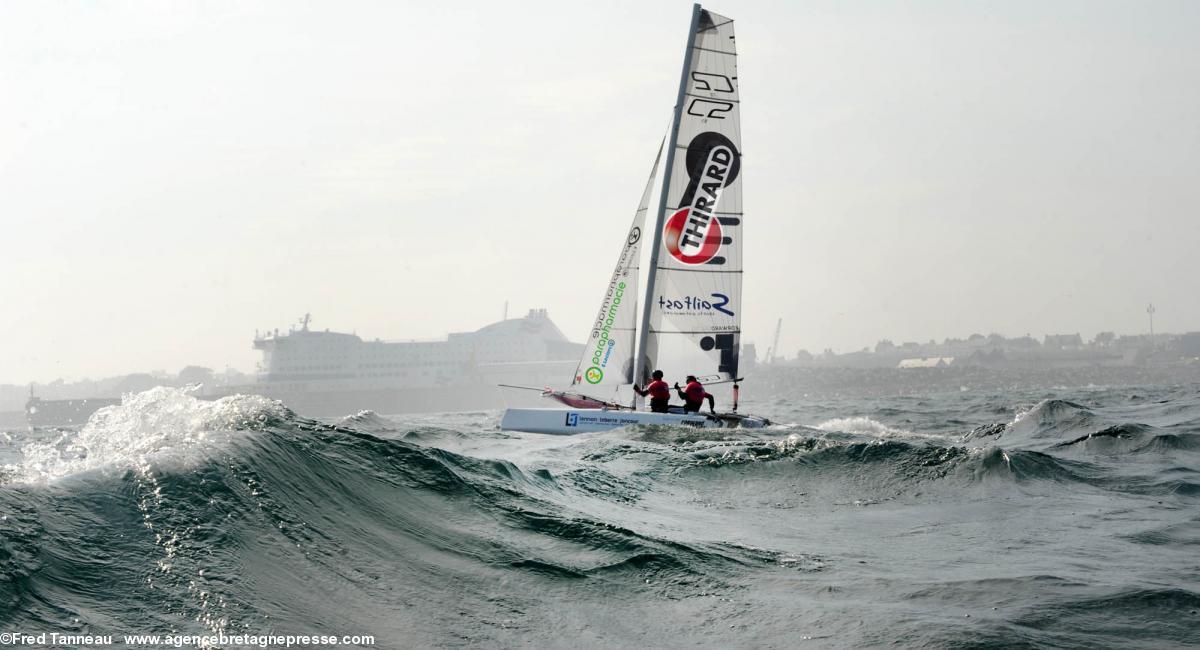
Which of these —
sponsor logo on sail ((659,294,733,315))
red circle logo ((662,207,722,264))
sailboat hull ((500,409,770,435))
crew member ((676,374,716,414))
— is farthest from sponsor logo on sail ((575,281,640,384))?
crew member ((676,374,716,414))

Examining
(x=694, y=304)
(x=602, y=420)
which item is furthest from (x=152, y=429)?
(x=694, y=304)

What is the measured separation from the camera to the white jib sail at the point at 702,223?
16.2 m

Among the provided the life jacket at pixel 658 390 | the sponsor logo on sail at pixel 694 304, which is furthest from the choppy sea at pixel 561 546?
the sponsor logo on sail at pixel 694 304

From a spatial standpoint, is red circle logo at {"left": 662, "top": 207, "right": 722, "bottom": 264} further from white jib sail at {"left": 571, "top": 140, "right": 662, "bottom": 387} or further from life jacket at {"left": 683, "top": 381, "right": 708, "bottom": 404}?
life jacket at {"left": 683, "top": 381, "right": 708, "bottom": 404}

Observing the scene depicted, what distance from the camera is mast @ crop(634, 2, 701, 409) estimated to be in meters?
16.1

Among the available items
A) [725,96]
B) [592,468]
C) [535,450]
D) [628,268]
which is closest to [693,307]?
[628,268]

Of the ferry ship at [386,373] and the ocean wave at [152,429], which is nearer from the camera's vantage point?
the ocean wave at [152,429]

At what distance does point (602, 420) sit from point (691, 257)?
388 centimetres

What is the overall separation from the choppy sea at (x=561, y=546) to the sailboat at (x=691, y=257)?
7.62 meters

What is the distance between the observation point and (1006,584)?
4.72 m

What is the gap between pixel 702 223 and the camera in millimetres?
16438

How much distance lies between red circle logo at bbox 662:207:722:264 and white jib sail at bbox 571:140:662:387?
71 cm

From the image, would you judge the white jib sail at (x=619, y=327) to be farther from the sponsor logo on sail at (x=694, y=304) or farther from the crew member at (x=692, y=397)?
the crew member at (x=692, y=397)

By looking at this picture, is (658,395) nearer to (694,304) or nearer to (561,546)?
(694,304)
